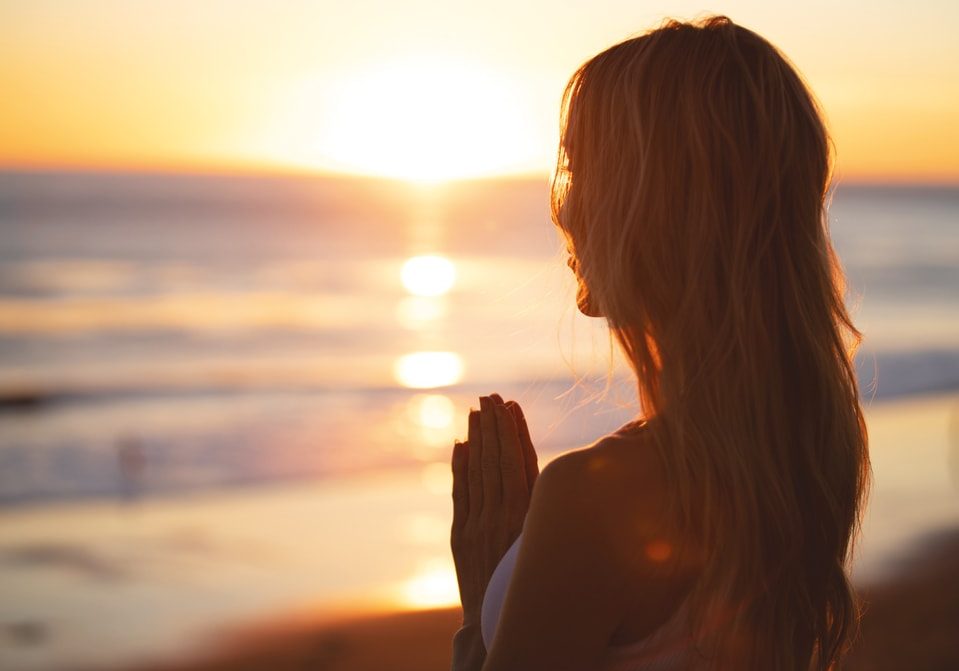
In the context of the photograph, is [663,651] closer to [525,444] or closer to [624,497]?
[624,497]

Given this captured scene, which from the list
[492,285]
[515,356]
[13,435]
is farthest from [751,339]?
[492,285]

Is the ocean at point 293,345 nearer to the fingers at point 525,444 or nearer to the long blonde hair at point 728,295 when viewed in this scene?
the fingers at point 525,444

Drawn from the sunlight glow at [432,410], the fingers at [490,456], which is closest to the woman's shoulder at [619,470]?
the fingers at [490,456]

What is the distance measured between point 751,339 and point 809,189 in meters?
0.32

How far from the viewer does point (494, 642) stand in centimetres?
161

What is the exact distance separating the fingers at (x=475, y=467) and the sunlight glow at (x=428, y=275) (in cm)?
3024

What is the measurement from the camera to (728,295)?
166 centimetres

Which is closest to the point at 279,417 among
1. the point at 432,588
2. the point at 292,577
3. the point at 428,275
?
the point at 292,577

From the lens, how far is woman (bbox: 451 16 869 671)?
5.11 feet

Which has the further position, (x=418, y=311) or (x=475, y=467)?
(x=418, y=311)

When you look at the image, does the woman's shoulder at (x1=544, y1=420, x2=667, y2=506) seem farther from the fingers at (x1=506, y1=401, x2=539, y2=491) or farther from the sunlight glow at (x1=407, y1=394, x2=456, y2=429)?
the sunlight glow at (x1=407, y1=394, x2=456, y2=429)

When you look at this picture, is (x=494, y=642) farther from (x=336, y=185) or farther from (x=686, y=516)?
(x=336, y=185)

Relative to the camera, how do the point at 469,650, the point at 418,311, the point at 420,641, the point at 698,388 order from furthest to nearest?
the point at 418,311, the point at 420,641, the point at 469,650, the point at 698,388

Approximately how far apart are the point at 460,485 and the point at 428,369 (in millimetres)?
17896
